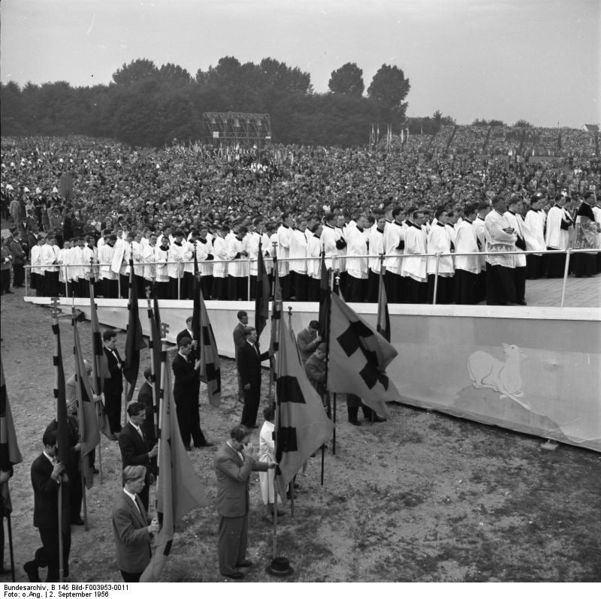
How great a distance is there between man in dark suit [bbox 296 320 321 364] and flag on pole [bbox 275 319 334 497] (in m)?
2.90

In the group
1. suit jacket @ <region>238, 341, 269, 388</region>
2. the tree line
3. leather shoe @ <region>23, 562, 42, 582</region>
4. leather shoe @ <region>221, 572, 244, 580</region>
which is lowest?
leather shoe @ <region>221, 572, 244, 580</region>

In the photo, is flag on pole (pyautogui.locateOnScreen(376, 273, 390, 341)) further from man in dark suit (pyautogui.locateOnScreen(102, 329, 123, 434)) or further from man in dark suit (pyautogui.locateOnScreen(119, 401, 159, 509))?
man in dark suit (pyautogui.locateOnScreen(119, 401, 159, 509))

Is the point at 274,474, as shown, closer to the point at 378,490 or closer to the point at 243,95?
the point at 378,490

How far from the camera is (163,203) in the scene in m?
35.6

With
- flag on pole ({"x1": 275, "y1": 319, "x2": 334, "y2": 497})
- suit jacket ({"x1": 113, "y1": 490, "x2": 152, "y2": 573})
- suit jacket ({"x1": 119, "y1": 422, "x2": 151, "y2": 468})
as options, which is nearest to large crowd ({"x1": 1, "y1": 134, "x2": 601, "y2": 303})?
flag on pole ({"x1": 275, "y1": 319, "x2": 334, "y2": 497})

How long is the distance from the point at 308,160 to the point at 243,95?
96.8ft

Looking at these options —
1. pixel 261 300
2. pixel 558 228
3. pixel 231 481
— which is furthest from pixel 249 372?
pixel 558 228

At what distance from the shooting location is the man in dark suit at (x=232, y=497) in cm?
705

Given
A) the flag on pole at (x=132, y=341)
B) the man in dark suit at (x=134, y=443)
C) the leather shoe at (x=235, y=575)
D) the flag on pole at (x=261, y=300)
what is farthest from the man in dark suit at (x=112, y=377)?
the leather shoe at (x=235, y=575)

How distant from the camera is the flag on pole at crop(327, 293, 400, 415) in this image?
9.29 meters

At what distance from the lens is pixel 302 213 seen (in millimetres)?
23406

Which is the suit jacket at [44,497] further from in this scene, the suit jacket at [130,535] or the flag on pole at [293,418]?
the flag on pole at [293,418]

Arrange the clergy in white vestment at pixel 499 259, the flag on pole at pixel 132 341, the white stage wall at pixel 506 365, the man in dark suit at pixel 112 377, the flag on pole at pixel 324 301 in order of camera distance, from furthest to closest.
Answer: the clergy in white vestment at pixel 499 259 → the man in dark suit at pixel 112 377 → the flag on pole at pixel 132 341 → the flag on pole at pixel 324 301 → the white stage wall at pixel 506 365

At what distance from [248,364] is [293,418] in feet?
10.1
